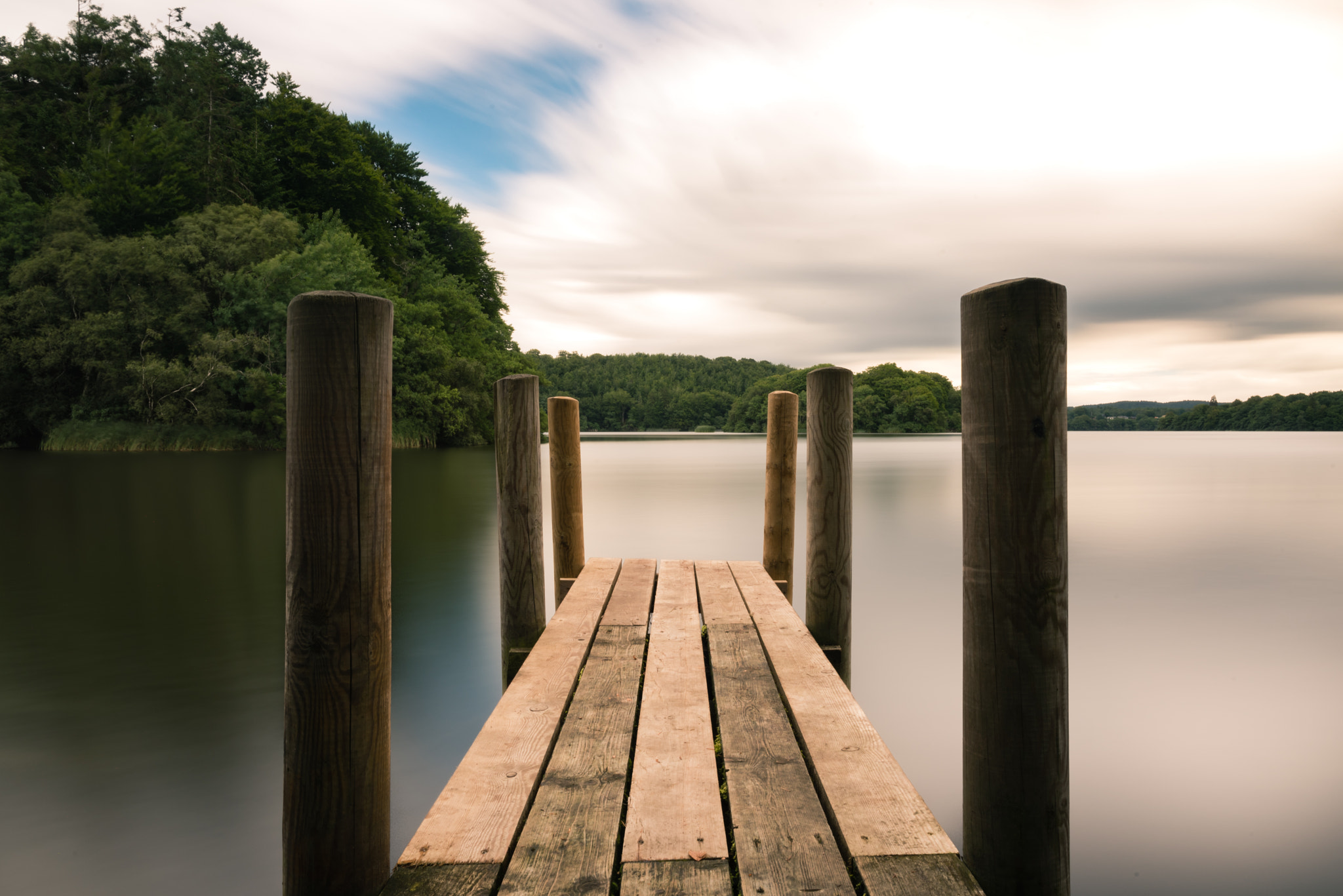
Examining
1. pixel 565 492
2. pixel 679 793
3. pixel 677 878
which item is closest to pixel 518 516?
pixel 565 492

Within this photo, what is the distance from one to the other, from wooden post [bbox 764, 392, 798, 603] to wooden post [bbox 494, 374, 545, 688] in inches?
79.7

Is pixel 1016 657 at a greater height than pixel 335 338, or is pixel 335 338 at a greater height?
pixel 335 338

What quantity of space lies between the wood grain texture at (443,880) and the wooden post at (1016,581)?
1.10m

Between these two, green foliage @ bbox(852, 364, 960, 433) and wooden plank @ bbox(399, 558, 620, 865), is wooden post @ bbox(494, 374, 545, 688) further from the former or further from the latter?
green foliage @ bbox(852, 364, 960, 433)

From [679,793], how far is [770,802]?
0.81 ft

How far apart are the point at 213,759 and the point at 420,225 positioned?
196 ft

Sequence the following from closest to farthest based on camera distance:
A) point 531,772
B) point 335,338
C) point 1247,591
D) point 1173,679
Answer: point 335,338 < point 531,772 < point 1173,679 < point 1247,591

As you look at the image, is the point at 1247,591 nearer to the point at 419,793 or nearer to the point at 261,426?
the point at 419,793

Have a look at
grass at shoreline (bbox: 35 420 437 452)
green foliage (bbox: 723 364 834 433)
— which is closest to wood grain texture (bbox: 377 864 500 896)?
grass at shoreline (bbox: 35 420 437 452)

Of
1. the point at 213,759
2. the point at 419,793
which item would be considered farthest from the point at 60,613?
the point at 419,793

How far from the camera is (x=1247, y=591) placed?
1016 cm

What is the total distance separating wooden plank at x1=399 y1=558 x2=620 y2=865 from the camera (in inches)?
70.6

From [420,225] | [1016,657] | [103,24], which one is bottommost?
[1016,657]

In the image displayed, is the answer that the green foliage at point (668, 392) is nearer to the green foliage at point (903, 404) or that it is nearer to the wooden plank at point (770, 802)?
the green foliage at point (903, 404)
